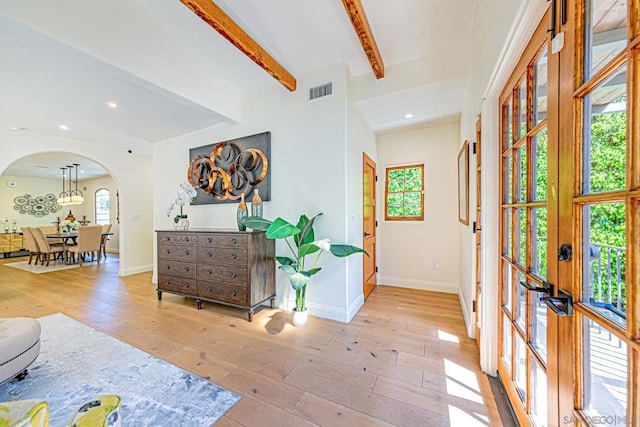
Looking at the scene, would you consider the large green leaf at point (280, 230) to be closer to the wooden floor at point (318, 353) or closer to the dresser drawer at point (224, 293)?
the dresser drawer at point (224, 293)

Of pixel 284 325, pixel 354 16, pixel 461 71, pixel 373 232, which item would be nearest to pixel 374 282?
pixel 373 232


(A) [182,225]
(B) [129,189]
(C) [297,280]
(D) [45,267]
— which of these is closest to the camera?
(C) [297,280]

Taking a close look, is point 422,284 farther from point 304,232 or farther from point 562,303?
point 562,303

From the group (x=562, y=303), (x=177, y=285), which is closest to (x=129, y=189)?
(x=177, y=285)

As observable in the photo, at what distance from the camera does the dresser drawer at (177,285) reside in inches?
123

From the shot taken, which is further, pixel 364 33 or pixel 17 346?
pixel 364 33

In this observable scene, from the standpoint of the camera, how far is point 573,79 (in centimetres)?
81

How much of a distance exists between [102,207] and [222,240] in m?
9.19

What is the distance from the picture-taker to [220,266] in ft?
9.46

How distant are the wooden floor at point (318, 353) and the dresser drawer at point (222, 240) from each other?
34.5 inches

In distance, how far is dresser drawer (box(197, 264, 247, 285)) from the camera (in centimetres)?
275

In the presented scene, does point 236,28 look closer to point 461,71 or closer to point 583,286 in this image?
point 461,71

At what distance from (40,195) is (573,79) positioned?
1326 cm

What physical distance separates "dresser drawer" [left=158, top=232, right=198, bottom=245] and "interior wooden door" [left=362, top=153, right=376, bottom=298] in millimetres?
2326
